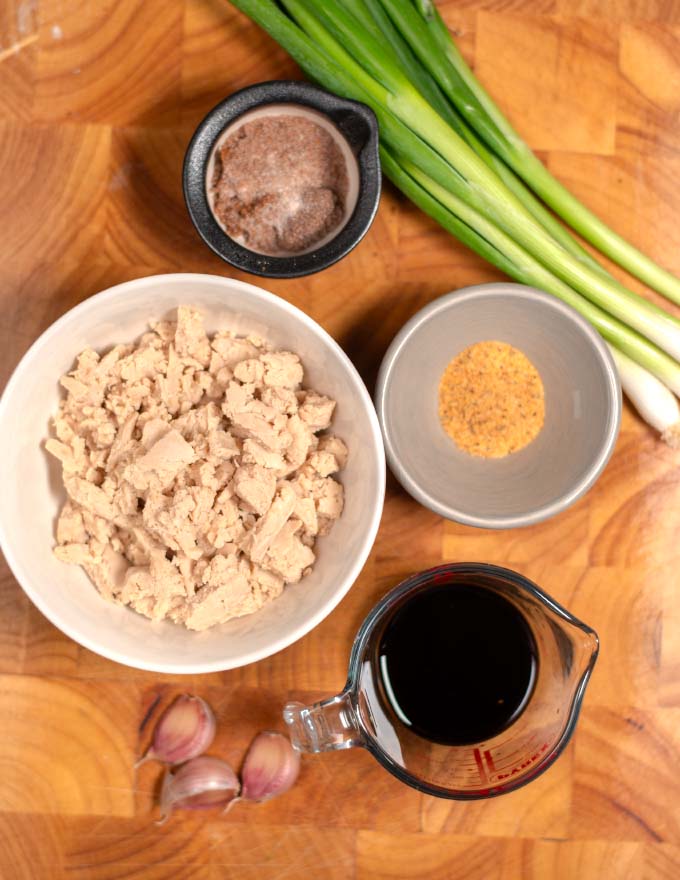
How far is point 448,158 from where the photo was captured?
1257 mm

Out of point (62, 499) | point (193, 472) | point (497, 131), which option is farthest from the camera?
point (497, 131)

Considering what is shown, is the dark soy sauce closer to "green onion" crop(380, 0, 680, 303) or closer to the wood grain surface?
the wood grain surface

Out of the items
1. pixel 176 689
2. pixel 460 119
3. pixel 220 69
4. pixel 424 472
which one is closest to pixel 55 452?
pixel 176 689

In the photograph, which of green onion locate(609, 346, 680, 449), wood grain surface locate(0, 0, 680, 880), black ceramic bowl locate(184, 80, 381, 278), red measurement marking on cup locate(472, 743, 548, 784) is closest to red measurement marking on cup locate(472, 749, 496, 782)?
red measurement marking on cup locate(472, 743, 548, 784)

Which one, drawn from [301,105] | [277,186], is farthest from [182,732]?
[301,105]

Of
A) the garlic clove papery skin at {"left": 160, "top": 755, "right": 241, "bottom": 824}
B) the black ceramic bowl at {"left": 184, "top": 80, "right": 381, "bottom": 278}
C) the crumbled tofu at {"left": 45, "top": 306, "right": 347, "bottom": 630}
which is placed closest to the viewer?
the crumbled tofu at {"left": 45, "top": 306, "right": 347, "bottom": 630}

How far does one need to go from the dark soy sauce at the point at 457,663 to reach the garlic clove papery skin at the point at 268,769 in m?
0.21

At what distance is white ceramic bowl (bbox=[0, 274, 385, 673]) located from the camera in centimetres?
110

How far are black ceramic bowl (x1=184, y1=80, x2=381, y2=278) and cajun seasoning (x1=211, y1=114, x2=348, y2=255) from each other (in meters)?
0.04

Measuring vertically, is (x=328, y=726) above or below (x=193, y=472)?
below

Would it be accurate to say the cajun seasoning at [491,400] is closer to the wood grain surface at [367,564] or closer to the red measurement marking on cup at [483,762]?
the wood grain surface at [367,564]

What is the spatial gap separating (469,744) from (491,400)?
1.75 ft

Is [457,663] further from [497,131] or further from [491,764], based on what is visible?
[497,131]

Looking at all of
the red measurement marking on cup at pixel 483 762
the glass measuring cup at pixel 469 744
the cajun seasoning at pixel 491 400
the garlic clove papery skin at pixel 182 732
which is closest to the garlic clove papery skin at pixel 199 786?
the garlic clove papery skin at pixel 182 732
